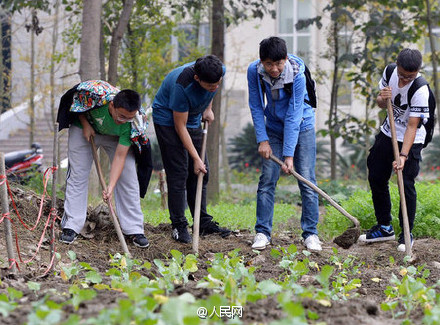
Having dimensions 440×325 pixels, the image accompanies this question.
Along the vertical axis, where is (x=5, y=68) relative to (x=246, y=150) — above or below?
above

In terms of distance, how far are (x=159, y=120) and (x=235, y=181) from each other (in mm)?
10419

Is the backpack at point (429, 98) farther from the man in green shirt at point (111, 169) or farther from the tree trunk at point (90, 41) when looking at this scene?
the tree trunk at point (90, 41)

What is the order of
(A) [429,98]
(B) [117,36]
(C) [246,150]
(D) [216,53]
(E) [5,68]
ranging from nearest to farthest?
(A) [429,98]
(B) [117,36]
(D) [216,53]
(E) [5,68]
(C) [246,150]

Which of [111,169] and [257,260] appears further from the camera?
[111,169]

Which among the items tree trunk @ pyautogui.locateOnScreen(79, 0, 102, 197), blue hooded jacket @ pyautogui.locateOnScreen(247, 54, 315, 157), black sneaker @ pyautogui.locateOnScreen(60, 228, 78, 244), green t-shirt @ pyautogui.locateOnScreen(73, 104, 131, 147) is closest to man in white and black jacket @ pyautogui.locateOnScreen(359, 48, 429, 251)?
blue hooded jacket @ pyautogui.locateOnScreen(247, 54, 315, 157)

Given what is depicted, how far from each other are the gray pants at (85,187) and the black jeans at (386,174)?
208cm

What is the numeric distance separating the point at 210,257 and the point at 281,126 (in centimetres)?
127

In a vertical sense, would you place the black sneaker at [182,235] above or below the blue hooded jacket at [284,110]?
below

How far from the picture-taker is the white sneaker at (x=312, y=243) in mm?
5754

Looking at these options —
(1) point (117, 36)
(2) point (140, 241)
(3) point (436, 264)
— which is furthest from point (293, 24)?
(3) point (436, 264)

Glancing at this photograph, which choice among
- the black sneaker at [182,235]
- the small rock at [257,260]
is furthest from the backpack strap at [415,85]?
the black sneaker at [182,235]

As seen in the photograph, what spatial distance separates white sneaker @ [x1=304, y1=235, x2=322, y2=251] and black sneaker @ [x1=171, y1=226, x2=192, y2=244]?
100 cm

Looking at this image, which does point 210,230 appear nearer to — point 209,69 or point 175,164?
point 175,164

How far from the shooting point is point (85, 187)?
5.83m
